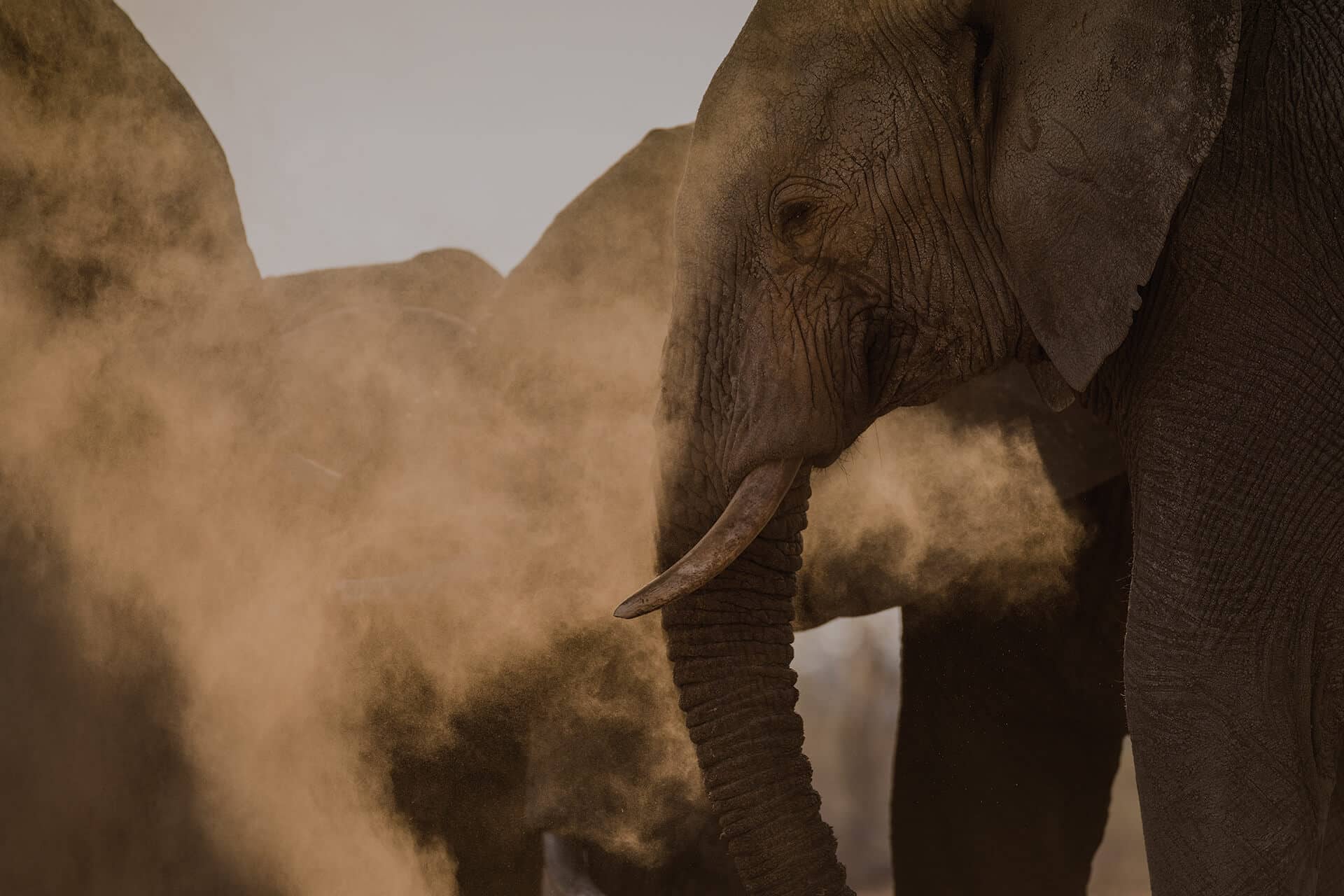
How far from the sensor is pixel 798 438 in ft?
5.94

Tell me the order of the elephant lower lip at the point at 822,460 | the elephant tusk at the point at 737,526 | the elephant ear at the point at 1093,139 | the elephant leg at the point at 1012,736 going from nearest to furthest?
the elephant ear at the point at 1093,139 < the elephant tusk at the point at 737,526 < the elephant lower lip at the point at 822,460 < the elephant leg at the point at 1012,736

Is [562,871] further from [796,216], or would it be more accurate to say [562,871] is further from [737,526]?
[796,216]

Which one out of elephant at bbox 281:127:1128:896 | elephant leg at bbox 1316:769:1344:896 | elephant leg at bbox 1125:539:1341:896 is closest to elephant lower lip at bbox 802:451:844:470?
elephant leg at bbox 1125:539:1341:896

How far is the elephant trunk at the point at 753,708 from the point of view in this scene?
1.96 m

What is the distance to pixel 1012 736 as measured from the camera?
11.0ft

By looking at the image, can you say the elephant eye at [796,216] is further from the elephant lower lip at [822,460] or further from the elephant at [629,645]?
the elephant at [629,645]

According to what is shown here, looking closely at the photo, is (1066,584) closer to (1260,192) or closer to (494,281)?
(1260,192)

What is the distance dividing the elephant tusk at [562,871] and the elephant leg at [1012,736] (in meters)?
0.89

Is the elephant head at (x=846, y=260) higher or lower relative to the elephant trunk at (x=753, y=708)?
higher

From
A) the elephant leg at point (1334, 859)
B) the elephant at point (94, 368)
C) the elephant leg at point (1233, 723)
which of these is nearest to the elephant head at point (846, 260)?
the elephant leg at point (1233, 723)

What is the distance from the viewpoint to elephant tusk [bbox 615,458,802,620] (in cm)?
179

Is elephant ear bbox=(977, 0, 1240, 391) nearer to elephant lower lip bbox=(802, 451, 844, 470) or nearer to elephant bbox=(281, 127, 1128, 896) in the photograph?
elephant lower lip bbox=(802, 451, 844, 470)

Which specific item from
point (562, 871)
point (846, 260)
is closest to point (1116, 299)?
point (846, 260)

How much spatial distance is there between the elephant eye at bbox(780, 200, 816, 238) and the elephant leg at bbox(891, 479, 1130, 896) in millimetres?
1499
